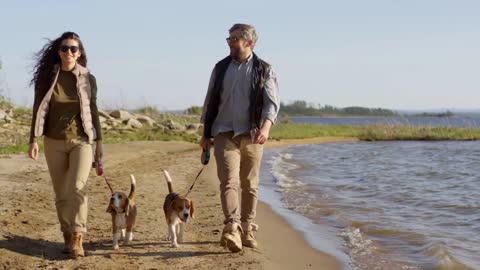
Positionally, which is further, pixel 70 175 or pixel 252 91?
pixel 252 91

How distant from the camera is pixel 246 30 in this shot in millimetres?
5672

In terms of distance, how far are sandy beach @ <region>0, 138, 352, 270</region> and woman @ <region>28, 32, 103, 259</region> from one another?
0.40 m

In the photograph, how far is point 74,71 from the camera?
5.51m

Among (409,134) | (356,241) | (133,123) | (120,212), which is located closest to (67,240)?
(120,212)

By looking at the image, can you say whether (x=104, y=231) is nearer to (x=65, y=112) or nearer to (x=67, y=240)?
(x=67, y=240)

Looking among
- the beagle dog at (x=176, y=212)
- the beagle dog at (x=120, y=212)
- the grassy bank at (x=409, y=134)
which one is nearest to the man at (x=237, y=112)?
the beagle dog at (x=176, y=212)

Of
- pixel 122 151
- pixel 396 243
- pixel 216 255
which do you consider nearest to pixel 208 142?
pixel 216 255

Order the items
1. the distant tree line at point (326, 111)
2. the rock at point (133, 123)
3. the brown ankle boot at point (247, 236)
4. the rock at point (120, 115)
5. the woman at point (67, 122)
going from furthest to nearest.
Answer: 1. the distant tree line at point (326, 111)
2. the rock at point (120, 115)
3. the rock at point (133, 123)
4. the brown ankle boot at point (247, 236)
5. the woman at point (67, 122)

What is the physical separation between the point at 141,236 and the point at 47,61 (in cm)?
222

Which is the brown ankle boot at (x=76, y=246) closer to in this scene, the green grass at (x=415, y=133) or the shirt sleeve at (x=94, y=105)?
the shirt sleeve at (x=94, y=105)

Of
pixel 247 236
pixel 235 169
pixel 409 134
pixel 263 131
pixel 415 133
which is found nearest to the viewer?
pixel 263 131

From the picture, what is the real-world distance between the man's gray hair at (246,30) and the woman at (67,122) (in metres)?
1.46

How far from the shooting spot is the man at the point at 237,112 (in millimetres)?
5746

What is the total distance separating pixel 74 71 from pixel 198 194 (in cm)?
478
